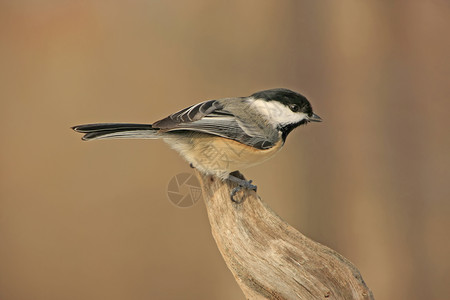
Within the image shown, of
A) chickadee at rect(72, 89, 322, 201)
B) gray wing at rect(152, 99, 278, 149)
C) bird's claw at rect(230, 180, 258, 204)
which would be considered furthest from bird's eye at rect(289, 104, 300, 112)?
bird's claw at rect(230, 180, 258, 204)

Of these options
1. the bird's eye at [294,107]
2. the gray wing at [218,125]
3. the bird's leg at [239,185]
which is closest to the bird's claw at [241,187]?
Answer: the bird's leg at [239,185]

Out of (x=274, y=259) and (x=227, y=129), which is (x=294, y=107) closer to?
(x=227, y=129)

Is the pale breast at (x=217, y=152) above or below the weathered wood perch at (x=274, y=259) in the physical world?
above

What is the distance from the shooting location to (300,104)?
1441 mm

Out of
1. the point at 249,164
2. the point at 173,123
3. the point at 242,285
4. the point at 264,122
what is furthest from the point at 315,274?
the point at 173,123

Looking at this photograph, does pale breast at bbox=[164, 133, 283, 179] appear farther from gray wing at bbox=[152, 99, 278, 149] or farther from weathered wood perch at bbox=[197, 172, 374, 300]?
weathered wood perch at bbox=[197, 172, 374, 300]

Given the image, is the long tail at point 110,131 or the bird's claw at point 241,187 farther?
the bird's claw at point 241,187

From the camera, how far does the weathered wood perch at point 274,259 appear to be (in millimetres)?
1295

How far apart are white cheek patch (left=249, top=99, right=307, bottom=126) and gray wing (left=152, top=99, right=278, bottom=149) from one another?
5 centimetres

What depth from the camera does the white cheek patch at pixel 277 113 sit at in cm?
146

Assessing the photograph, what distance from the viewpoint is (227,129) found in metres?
1.41

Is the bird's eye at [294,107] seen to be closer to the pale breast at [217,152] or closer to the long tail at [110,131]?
the pale breast at [217,152]

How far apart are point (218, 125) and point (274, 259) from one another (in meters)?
0.45

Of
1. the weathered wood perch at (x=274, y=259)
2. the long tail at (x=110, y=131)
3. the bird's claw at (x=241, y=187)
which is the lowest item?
the weathered wood perch at (x=274, y=259)
